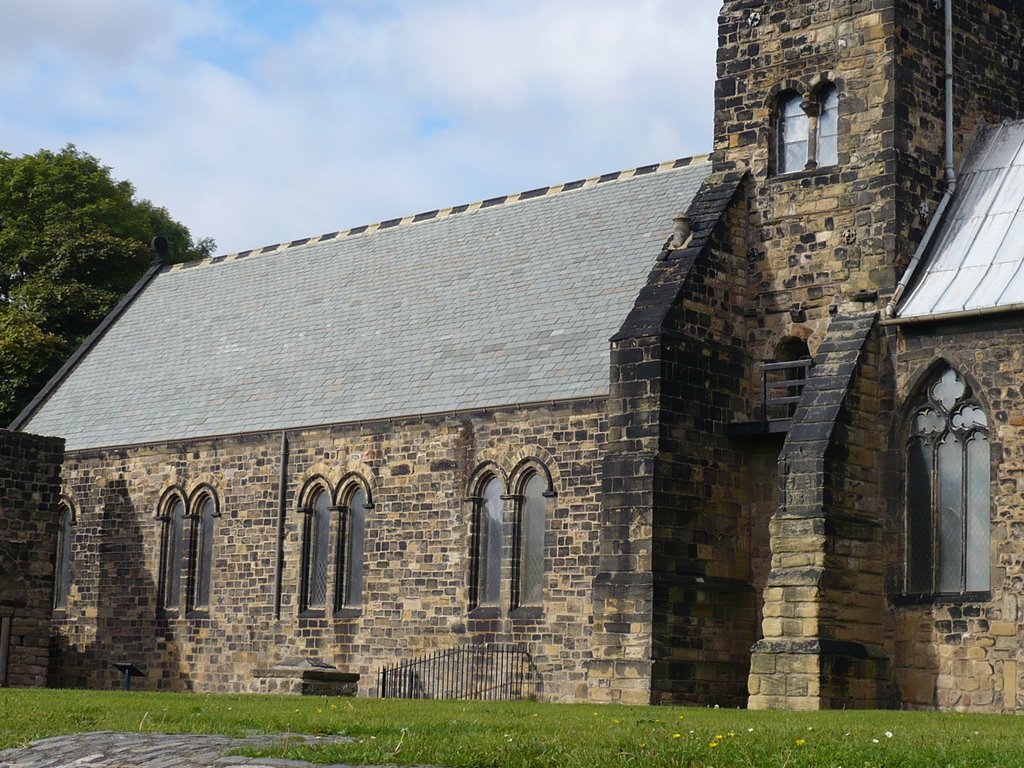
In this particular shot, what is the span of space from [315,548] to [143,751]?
18094mm

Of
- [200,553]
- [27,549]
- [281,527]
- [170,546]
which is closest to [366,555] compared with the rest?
[281,527]

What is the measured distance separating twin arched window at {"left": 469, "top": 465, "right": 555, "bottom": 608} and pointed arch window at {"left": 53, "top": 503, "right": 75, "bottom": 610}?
11.6 meters

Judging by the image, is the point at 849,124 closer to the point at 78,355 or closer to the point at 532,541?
the point at 532,541

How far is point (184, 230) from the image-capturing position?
60094mm

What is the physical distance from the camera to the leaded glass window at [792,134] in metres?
27.5

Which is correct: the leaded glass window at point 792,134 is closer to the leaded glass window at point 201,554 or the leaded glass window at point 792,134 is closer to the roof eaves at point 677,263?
the roof eaves at point 677,263

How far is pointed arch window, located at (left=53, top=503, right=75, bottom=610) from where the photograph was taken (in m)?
37.8

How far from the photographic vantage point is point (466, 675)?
29.2 meters

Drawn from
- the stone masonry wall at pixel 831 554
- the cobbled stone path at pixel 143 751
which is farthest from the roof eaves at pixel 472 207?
the cobbled stone path at pixel 143 751

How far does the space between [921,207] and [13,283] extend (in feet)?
105

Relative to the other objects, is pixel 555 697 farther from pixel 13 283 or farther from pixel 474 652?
pixel 13 283

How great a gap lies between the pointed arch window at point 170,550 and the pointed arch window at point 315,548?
403cm

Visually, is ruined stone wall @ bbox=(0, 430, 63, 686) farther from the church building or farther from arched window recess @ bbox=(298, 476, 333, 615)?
arched window recess @ bbox=(298, 476, 333, 615)

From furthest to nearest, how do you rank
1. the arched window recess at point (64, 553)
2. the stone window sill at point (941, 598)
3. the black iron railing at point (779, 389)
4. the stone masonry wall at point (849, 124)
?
1. the arched window recess at point (64, 553)
2. the black iron railing at point (779, 389)
3. the stone masonry wall at point (849, 124)
4. the stone window sill at point (941, 598)
